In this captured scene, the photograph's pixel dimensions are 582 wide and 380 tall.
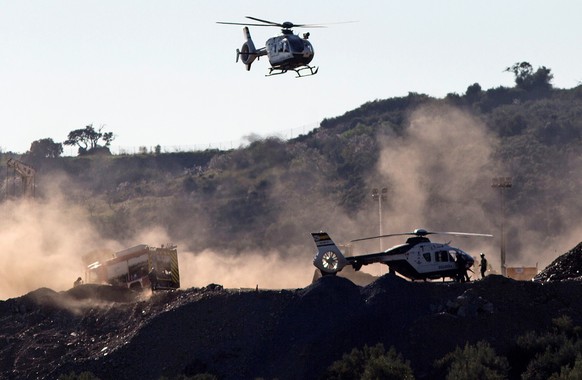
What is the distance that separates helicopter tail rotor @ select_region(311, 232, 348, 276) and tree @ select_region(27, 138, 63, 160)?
13935 centimetres

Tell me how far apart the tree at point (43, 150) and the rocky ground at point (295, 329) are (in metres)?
137

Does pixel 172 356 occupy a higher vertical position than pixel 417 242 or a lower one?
lower

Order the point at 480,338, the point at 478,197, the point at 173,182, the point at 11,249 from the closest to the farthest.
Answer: the point at 480,338
the point at 11,249
the point at 478,197
the point at 173,182

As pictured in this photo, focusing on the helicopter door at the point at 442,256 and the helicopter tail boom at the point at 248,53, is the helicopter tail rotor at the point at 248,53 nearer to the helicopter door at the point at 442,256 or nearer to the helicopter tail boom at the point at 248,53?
the helicopter tail boom at the point at 248,53

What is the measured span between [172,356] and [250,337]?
11.0ft

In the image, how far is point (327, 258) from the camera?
56.5 metres

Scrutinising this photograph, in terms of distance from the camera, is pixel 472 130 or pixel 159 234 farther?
pixel 472 130

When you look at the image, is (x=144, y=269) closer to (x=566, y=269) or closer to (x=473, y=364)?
(x=566, y=269)

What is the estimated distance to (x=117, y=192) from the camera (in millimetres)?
178250

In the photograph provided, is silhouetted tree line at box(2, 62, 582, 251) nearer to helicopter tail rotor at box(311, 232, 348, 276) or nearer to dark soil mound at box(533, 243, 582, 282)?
dark soil mound at box(533, 243, 582, 282)

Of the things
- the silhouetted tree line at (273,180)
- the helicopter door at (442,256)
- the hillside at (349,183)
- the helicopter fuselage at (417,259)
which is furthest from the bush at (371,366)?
the silhouetted tree line at (273,180)

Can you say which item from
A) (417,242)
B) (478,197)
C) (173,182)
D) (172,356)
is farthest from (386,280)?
(173,182)

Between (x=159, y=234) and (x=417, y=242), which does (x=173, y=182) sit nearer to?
(x=159, y=234)

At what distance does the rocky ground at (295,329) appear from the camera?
50281 millimetres
